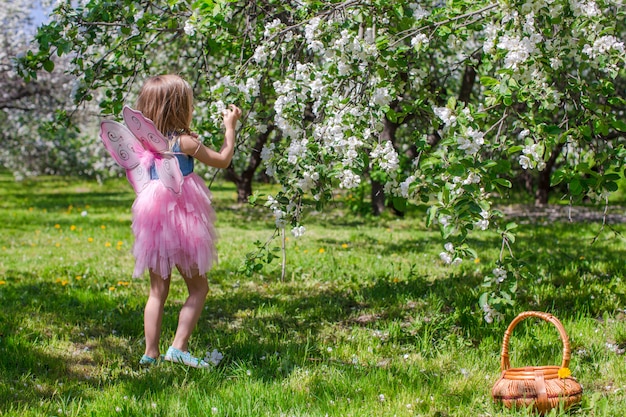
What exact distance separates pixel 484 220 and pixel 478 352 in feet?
2.92

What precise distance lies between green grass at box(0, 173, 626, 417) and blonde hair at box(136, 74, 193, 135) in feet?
4.30

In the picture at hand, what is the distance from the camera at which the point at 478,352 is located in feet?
12.6

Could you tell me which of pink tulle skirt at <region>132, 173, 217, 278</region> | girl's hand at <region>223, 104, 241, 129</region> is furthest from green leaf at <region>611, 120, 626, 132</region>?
pink tulle skirt at <region>132, 173, 217, 278</region>

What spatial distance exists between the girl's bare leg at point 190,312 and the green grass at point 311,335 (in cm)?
15

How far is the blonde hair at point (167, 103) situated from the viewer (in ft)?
12.0

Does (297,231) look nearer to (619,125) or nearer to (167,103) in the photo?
(167,103)

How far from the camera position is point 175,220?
11.9 ft

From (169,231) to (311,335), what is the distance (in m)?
1.29

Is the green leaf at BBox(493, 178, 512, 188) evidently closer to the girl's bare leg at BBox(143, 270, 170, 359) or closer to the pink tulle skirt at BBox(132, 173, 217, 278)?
the pink tulle skirt at BBox(132, 173, 217, 278)

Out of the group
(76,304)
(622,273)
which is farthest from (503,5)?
(76,304)


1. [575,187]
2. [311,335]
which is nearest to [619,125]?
[575,187]

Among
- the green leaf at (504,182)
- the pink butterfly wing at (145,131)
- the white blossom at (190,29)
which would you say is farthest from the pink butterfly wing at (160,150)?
the green leaf at (504,182)

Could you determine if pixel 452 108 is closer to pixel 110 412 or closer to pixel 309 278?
pixel 110 412

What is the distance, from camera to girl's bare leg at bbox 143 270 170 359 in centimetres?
369
